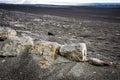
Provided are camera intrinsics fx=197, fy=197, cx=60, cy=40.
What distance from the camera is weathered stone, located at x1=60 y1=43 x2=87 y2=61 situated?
5.92 m

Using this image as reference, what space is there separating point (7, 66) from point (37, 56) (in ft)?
3.09

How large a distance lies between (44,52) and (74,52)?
911 millimetres

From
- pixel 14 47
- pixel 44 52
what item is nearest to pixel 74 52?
pixel 44 52

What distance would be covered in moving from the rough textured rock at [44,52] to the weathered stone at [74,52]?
0.91 ft

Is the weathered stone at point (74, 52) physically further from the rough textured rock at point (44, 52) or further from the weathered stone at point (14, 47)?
the weathered stone at point (14, 47)

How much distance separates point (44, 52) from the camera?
6012mm

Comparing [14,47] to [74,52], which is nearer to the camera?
[74,52]

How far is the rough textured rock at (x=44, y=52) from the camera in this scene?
234 inches

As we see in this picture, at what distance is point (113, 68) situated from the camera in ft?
19.1

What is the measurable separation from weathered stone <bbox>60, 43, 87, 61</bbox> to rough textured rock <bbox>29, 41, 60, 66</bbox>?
0.28 metres

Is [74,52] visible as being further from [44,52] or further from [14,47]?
[14,47]

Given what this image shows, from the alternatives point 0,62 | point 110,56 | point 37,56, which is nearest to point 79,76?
point 37,56

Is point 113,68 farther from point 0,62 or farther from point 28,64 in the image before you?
point 0,62

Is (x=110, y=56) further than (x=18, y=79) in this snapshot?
Yes
